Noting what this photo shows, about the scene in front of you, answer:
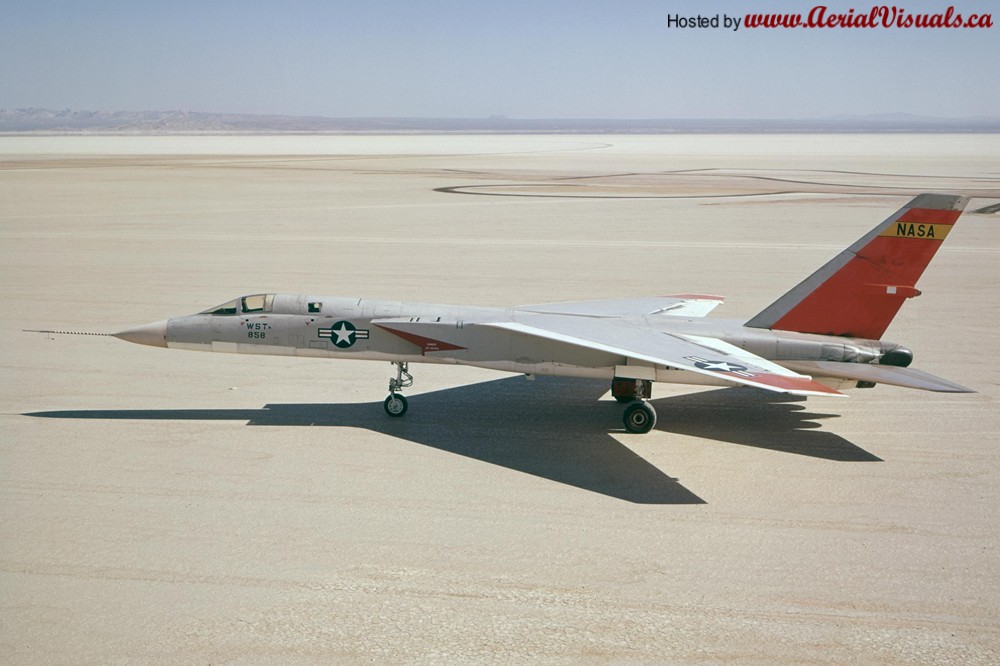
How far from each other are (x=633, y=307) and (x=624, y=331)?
2754 mm

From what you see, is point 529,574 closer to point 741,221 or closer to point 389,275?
point 389,275

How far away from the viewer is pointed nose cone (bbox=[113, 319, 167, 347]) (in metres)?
15.6

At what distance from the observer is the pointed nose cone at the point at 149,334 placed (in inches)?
616

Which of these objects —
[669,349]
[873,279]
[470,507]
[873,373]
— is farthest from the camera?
[873,279]

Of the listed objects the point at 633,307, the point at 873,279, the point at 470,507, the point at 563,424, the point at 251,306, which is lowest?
the point at 470,507

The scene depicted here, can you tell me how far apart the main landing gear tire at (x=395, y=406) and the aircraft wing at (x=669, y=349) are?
202 cm

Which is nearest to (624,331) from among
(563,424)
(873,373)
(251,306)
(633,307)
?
(563,424)

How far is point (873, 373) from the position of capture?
48.8ft

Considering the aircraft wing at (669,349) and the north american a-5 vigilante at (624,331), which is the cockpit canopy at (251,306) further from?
the aircraft wing at (669,349)

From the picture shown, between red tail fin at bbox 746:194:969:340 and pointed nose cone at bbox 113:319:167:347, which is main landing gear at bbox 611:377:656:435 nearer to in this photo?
red tail fin at bbox 746:194:969:340

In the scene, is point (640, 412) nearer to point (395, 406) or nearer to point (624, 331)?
point (624, 331)

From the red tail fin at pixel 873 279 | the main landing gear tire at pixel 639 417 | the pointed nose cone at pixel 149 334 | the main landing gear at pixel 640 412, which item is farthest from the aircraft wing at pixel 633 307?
the pointed nose cone at pixel 149 334

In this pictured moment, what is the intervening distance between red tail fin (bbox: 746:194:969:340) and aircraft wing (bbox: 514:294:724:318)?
9.13 feet

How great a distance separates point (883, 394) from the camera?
1781 centimetres
